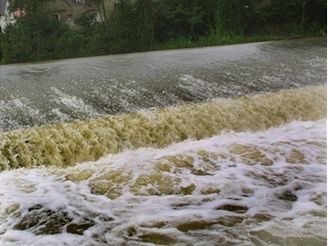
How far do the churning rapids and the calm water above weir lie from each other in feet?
0.09

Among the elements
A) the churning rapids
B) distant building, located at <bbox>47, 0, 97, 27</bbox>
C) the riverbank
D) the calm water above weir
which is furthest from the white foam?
the riverbank

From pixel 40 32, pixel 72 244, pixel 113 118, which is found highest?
pixel 40 32

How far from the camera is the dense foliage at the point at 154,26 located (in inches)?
456

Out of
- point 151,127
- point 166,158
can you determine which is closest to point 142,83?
point 151,127

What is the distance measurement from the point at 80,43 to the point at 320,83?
270 inches

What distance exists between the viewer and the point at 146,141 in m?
4.59

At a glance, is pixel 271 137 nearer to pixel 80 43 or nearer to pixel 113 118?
pixel 113 118

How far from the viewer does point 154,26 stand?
12.9m

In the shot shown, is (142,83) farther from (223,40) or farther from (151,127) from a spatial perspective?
→ (223,40)

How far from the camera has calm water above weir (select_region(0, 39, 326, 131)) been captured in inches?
201

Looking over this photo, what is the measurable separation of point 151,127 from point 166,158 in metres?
0.64

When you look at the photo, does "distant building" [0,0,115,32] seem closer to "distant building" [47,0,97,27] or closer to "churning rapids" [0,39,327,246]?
"distant building" [47,0,97,27]

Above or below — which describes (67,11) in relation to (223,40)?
above

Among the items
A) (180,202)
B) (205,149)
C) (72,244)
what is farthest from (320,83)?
(72,244)
